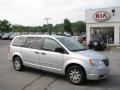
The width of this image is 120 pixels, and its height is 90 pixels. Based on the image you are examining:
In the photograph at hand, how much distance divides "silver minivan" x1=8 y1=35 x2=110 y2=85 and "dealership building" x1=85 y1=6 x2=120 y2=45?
18609 mm

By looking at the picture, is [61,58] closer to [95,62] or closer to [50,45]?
[50,45]

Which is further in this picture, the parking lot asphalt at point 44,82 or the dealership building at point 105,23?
the dealership building at point 105,23

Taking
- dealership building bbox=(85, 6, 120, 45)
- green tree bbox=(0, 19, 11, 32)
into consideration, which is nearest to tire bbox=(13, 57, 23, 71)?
dealership building bbox=(85, 6, 120, 45)

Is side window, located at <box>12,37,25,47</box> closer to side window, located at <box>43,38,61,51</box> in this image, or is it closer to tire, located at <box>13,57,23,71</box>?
tire, located at <box>13,57,23,71</box>

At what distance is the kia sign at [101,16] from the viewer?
2586 cm

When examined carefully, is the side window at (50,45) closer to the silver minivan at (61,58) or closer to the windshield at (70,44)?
the silver minivan at (61,58)

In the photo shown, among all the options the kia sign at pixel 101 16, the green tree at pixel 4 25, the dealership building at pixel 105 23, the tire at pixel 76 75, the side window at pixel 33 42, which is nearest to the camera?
the tire at pixel 76 75

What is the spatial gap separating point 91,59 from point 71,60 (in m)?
0.75

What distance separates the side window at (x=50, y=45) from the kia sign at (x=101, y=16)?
19125mm

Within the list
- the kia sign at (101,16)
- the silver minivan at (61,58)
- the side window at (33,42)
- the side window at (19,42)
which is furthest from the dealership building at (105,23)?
the side window at (33,42)

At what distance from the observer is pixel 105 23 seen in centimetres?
2614

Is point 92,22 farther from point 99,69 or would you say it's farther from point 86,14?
point 99,69

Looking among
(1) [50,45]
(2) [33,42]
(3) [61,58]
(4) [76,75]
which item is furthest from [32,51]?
(4) [76,75]

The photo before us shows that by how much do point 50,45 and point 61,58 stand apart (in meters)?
0.87
